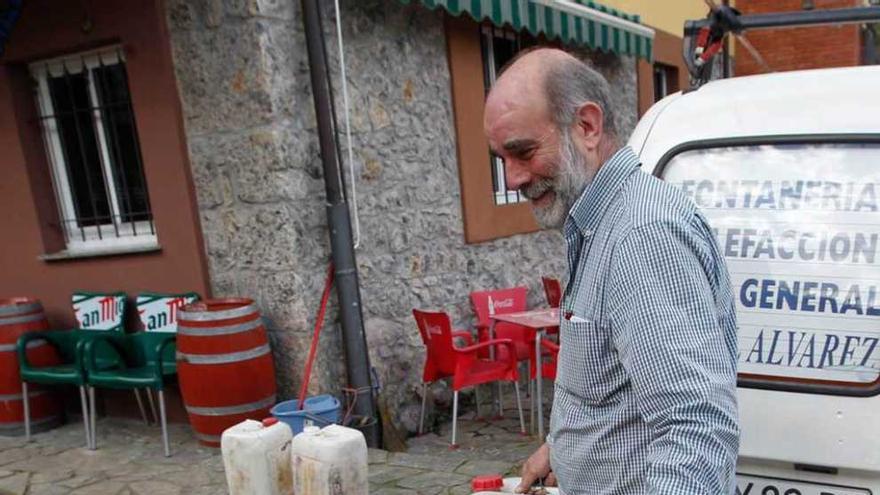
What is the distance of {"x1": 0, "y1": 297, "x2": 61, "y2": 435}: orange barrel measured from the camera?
494cm

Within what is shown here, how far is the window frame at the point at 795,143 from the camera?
175 cm

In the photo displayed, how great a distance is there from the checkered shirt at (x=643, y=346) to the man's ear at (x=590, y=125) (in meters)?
0.06

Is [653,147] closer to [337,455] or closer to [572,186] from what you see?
[572,186]

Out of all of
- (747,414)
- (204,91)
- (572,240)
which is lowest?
(747,414)

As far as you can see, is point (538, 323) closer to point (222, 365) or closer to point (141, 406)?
point (222, 365)

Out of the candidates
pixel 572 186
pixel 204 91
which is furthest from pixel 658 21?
pixel 572 186

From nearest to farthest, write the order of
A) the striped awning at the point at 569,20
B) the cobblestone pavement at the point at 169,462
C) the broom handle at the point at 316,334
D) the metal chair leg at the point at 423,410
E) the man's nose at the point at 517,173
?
the man's nose at the point at 517,173, the cobblestone pavement at the point at 169,462, the broom handle at the point at 316,334, the metal chair leg at the point at 423,410, the striped awning at the point at 569,20

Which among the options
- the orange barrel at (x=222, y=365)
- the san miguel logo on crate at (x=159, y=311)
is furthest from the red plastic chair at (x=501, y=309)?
the san miguel logo on crate at (x=159, y=311)

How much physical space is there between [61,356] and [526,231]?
417 centimetres

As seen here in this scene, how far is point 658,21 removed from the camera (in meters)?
9.60

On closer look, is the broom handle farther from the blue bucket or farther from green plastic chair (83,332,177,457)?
green plastic chair (83,332,177,457)

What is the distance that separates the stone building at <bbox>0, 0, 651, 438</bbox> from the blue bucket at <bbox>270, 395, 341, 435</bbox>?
33cm

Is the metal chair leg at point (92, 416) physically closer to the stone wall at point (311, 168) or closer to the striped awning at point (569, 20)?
the stone wall at point (311, 168)

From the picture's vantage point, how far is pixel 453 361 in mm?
4863
